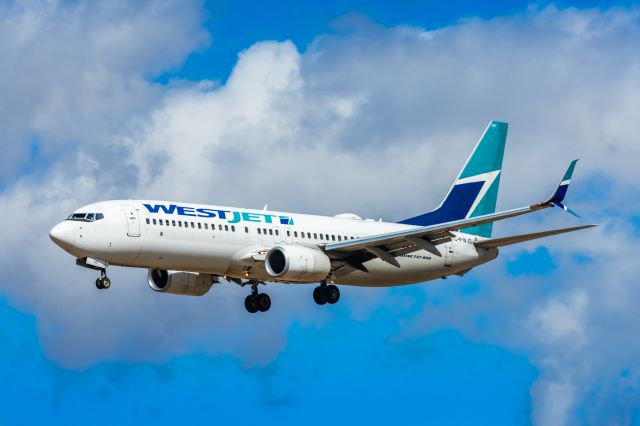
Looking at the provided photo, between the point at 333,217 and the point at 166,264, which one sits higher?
the point at 333,217

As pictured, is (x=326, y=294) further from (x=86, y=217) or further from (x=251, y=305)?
(x=86, y=217)

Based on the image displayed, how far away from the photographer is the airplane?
229 feet

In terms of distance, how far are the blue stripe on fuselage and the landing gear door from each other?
68.3 ft

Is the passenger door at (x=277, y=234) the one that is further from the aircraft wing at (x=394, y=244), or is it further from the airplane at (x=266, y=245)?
the aircraft wing at (x=394, y=244)

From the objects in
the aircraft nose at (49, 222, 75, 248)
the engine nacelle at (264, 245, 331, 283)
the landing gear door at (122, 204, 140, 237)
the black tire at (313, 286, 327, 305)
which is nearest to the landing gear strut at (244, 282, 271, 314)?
the black tire at (313, 286, 327, 305)

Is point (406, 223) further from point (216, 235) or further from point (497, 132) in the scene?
point (216, 235)

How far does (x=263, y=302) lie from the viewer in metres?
78.6

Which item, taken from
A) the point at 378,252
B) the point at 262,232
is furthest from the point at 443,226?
the point at 262,232

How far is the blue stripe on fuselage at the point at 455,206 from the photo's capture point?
283 feet

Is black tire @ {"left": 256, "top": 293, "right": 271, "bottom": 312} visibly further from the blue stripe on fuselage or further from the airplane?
the blue stripe on fuselage

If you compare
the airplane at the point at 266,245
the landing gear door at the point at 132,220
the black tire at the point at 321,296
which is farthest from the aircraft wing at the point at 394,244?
the landing gear door at the point at 132,220

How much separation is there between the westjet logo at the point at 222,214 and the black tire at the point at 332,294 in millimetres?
4005

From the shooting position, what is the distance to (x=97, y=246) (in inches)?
2724

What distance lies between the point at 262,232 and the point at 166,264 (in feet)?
19.3
